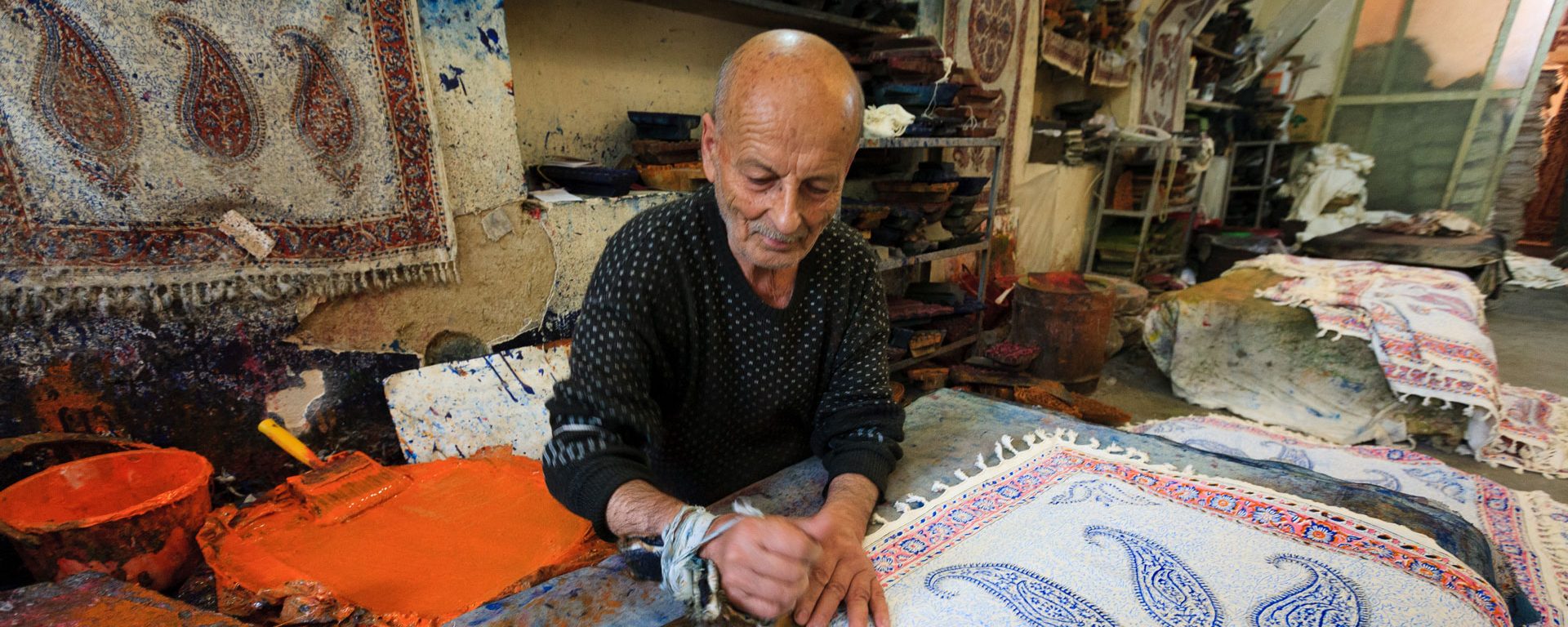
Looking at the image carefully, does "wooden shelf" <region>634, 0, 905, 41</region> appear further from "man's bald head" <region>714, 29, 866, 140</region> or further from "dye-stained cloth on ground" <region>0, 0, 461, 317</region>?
"man's bald head" <region>714, 29, 866, 140</region>

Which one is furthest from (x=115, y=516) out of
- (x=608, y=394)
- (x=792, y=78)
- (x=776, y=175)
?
(x=792, y=78)

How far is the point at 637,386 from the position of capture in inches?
45.3

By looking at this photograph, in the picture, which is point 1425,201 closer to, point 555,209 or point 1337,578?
point 1337,578

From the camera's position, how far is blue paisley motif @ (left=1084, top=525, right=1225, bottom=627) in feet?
3.09

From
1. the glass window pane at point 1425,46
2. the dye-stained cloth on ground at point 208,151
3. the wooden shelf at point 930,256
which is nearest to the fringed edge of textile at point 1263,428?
the wooden shelf at point 930,256

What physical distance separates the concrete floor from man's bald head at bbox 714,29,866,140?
11.7ft

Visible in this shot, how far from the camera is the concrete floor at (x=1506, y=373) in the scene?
10.1 ft

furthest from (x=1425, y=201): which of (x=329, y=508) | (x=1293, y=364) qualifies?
(x=329, y=508)

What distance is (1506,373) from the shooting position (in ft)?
14.5

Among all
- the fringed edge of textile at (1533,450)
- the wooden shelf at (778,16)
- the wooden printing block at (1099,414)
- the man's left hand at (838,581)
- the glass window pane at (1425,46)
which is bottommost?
the fringed edge of textile at (1533,450)

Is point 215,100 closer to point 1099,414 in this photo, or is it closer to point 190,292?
point 190,292

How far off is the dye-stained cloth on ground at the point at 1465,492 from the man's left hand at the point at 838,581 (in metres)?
1.42

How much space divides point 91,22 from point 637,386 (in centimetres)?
181

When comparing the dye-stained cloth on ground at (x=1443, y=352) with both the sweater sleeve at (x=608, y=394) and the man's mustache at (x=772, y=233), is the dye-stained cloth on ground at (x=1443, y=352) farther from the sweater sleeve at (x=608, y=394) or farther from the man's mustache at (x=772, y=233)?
the sweater sleeve at (x=608, y=394)
